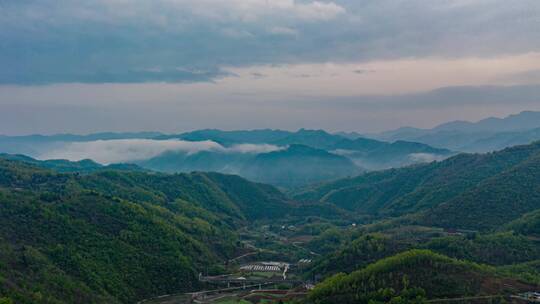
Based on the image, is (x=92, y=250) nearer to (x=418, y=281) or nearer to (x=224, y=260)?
(x=224, y=260)

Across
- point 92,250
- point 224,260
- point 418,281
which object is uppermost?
point 418,281

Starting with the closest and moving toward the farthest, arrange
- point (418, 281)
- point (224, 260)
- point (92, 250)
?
point (418, 281) → point (92, 250) → point (224, 260)

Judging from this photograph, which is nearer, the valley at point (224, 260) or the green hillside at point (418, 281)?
the green hillside at point (418, 281)

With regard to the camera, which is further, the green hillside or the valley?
the valley

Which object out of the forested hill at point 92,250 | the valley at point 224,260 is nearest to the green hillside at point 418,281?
the valley at point 224,260

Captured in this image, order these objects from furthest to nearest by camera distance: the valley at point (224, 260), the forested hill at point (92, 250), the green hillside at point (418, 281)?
the forested hill at point (92, 250) < the valley at point (224, 260) < the green hillside at point (418, 281)

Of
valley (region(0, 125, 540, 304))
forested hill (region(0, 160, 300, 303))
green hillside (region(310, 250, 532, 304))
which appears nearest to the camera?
green hillside (region(310, 250, 532, 304))

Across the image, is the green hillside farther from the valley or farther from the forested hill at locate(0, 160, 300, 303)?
the forested hill at locate(0, 160, 300, 303)

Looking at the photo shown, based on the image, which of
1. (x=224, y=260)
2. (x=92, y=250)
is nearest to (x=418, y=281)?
(x=92, y=250)

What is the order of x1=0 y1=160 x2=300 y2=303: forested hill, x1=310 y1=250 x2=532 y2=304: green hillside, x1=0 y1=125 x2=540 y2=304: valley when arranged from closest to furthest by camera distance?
x1=310 y1=250 x2=532 y2=304: green hillside < x1=0 y1=125 x2=540 y2=304: valley < x1=0 y1=160 x2=300 y2=303: forested hill

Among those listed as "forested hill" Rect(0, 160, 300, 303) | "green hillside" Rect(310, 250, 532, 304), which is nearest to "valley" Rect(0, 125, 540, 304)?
"green hillside" Rect(310, 250, 532, 304)

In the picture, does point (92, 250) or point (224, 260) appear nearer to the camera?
point (92, 250)

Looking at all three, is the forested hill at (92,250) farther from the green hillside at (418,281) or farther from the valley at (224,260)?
the green hillside at (418,281)
